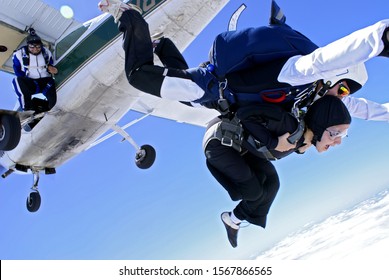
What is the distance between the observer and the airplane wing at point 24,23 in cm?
809

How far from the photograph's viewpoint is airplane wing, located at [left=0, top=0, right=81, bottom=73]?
8.09 meters

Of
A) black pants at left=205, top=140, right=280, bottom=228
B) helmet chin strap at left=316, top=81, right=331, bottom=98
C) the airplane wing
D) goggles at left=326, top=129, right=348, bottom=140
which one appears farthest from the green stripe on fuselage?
goggles at left=326, top=129, right=348, bottom=140

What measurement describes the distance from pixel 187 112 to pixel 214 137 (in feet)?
23.1

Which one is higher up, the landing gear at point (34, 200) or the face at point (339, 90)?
the face at point (339, 90)

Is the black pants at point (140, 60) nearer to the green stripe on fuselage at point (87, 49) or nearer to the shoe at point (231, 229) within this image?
the shoe at point (231, 229)

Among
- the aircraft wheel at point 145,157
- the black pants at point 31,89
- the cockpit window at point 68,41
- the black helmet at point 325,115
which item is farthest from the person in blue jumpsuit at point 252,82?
the aircraft wheel at point 145,157

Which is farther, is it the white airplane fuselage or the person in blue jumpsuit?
the white airplane fuselage

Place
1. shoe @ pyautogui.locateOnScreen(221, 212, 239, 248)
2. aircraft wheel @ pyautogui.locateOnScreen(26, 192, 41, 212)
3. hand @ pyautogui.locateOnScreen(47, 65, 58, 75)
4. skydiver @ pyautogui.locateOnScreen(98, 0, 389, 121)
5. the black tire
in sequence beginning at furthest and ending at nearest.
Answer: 1. aircraft wheel @ pyautogui.locateOnScreen(26, 192, 41, 212)
2. hand @ pyautogui.locateOnScreen(47, 65, 58, 75)
3. the black tire
4. shoe @ pyautogui.locateOnScreen(221, 212, 239, 248)
5. skydiver @ pyautogui.locateOnScreen(98, 0, 389, 121)

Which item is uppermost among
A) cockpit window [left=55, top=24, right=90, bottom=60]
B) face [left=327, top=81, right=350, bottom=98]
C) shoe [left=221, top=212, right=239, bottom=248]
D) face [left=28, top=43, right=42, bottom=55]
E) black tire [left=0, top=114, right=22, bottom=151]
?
cockpit window [left=55, top=24, right=90, bottom=60]

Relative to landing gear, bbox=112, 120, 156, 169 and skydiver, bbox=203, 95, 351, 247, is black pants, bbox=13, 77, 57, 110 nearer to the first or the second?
landing gear, bbox=112, 120, 156, 169

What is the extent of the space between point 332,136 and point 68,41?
690 centimetres

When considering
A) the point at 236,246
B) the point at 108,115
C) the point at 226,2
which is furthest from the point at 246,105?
the point at 108,115

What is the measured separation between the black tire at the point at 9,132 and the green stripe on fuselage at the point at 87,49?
1106mm

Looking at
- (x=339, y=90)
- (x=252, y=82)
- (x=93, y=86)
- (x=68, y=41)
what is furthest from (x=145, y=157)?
(x=339, y=90)
